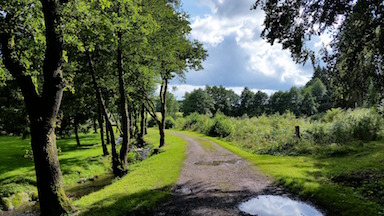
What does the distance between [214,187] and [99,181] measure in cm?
1042

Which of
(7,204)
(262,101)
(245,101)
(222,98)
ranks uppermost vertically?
(222,98)

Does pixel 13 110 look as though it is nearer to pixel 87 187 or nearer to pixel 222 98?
pixel 87 187

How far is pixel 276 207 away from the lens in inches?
315

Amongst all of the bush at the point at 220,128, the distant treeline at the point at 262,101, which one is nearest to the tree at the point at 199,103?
the distant treeline at the point at 262,101

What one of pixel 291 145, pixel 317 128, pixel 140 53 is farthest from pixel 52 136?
pixel 317 128

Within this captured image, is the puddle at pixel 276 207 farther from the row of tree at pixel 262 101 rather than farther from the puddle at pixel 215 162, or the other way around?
the row of tree at pixel 262 101

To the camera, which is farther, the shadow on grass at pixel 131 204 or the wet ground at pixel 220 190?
the shadow on grass at pixel 131 204

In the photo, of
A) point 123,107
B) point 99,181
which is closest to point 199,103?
point 99,181

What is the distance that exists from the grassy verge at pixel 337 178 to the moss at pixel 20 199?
13020mm

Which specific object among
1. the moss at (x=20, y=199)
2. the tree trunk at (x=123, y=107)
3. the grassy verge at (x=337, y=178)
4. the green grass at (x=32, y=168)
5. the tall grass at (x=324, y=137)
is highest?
the tree trunk at (x=123, y=107)

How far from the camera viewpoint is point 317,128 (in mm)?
18922

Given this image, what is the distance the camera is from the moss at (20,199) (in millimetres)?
13133

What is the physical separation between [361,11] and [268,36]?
10.2ft

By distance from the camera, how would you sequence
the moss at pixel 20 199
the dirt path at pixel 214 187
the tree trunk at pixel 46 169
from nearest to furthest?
the tree trunk at pixel 46 169, the dirt path at pixel 214 187, the moss at pixel 20 199
